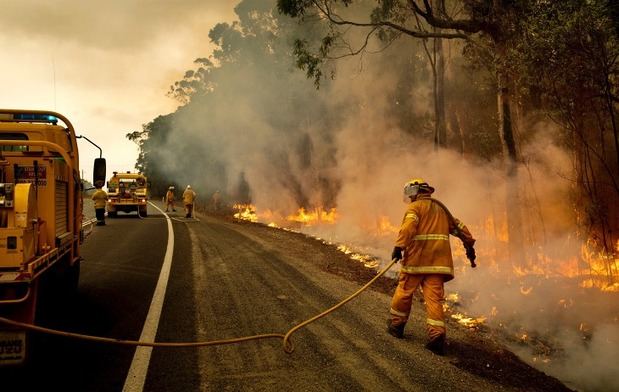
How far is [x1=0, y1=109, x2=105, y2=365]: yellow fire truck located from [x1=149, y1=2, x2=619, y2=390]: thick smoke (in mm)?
6098

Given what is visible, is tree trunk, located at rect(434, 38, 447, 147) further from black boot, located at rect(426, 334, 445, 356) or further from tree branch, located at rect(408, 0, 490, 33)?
black boot, located at rect(426, 334, 445, 356)

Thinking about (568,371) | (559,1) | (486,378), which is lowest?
(568,371)

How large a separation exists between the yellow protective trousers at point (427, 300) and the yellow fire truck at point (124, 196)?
1987 centimetres

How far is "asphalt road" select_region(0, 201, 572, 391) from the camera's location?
3.73 metres

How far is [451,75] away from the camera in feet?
75.7

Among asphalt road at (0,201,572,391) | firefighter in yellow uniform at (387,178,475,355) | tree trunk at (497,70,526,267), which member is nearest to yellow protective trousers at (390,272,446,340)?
firefighter in yellow uniform at (387,178,475,355)

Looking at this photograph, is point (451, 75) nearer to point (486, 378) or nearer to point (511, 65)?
point (511, 65)

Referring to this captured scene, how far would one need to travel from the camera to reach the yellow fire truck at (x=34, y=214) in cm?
350

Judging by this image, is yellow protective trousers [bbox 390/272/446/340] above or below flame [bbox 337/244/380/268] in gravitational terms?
above

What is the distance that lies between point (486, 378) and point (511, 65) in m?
9.28

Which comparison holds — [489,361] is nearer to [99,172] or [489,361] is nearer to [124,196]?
[99,172]

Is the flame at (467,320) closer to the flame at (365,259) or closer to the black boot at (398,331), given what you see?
the black boot at (398,331)

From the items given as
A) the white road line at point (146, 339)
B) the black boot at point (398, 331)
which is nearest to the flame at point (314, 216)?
the white road line at point (146, 339)

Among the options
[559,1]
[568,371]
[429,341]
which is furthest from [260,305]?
[559,1]
